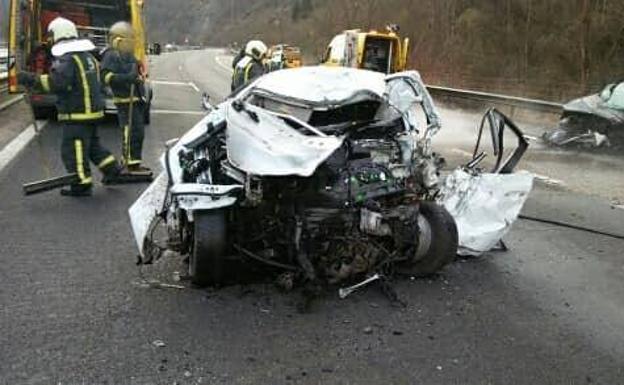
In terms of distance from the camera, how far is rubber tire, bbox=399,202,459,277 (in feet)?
14.5

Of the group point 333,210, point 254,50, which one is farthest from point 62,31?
point 333,210

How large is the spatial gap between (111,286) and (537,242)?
3.43m

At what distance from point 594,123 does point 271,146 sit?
379 inches

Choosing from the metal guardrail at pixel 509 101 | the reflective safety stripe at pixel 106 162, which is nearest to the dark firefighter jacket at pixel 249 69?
the reflective safety stripe at pixel 106 162

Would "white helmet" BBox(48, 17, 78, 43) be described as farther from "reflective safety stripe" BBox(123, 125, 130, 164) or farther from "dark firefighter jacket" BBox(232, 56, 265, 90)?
"dark firefighter jacket" BBox(232, 56, 265, 90)

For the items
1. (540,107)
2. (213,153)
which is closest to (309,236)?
(213,153)

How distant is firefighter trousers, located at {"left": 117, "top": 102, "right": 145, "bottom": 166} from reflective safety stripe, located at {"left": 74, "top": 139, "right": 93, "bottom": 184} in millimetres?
1046

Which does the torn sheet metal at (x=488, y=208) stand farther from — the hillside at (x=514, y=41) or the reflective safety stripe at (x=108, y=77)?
the hillside at (x=514, y=41)

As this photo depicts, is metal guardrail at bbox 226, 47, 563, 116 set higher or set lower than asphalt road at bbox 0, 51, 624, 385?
higher

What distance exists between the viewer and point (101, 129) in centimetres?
1152

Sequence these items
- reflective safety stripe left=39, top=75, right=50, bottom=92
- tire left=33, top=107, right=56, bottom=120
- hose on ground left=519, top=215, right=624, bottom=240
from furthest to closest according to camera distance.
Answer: tire left=33, top=107, right=56, bottom=120 → reflective safety stripe left=39, top=75, right=50, bottom=92 → hose on ground left=519, top=215, right=624, bottom=240

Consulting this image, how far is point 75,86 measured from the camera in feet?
21.5

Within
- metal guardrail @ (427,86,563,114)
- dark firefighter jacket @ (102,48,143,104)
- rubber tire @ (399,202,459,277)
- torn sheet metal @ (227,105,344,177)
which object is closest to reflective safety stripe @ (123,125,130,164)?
dark firefighter jacket @ (102,48,143,104)

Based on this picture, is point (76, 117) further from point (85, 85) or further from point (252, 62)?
point (252, 62)
